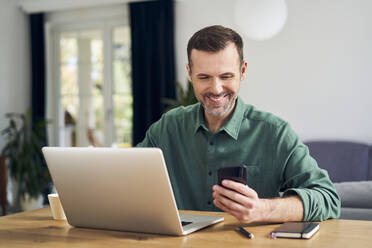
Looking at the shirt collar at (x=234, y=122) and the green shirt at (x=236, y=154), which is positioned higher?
the shirt collar at (x=234, y=122)

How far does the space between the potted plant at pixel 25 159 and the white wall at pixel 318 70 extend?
8.66 feet

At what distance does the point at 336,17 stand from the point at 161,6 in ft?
6.46

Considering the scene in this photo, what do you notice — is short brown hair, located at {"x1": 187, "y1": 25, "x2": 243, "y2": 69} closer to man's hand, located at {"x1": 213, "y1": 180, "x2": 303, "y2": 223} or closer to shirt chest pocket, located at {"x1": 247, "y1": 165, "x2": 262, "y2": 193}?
shirt chest pocket, located at {"x1": 247, "y1": 165, "x2": 262, "y2": 193}

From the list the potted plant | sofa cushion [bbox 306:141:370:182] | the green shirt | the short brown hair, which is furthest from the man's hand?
the potted plant

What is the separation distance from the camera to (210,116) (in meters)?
1.75

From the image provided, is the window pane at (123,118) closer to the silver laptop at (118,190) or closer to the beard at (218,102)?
the beard at (218,102)

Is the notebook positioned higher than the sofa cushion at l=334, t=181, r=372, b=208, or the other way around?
the notebook

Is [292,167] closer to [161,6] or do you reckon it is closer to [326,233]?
[326,233]

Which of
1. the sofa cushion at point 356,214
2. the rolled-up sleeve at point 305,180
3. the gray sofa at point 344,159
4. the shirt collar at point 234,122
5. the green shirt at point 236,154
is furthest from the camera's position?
the gray sofa at point 344,159

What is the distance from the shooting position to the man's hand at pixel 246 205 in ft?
3.81

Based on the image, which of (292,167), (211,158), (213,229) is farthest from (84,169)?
(292,167)

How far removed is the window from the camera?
5668 mm

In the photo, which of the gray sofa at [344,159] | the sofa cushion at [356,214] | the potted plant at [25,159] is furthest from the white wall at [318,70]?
the potted plant at [25,159]

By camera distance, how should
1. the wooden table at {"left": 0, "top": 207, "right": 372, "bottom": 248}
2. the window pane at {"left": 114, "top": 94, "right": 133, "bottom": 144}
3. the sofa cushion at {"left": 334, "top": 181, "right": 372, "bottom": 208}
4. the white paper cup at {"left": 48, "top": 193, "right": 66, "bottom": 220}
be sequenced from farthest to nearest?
the window pane at {"left": 114, "top": 94, "right": 133, "bottom": 144} < the sofa cushion at {"left": 334, "top": 181, "right": 372, "bottom": 208} < the white paper cup at {"left": 48, "top": 193, "right": 66, "bottom": 220} < the wooden table at {"left": 0, "top": 207, "right": 372, "bottom": 248}
